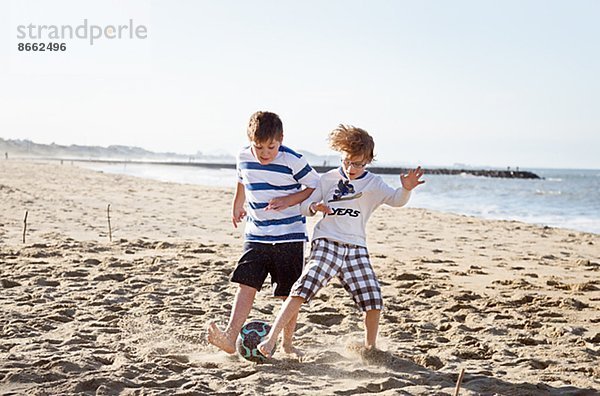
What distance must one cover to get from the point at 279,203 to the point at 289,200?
2.6 inches

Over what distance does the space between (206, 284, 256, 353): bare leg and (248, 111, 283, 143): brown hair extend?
3.15ft

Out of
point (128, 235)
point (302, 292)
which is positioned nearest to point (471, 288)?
point (302, 292)

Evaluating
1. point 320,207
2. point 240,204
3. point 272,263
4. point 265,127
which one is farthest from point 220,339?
point 265,127

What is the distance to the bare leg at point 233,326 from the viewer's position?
3.93 metres

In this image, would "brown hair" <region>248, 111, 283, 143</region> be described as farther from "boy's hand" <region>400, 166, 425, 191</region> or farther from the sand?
the sand

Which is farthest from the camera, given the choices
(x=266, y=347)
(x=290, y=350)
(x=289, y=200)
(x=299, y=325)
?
(x=299, y=325)

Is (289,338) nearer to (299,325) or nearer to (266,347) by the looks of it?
(266,347)

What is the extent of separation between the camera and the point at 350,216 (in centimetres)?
395

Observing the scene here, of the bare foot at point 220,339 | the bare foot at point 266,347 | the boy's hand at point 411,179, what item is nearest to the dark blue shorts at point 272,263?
the bare foot at point 220,339

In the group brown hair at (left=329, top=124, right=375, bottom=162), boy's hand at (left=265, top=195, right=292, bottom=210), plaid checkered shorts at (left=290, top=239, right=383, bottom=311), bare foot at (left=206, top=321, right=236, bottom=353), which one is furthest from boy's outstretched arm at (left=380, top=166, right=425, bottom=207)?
bare foot at (left=206, top=321, right=236, bottom=353)

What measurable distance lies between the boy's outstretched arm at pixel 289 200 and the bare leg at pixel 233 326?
57 centimetres

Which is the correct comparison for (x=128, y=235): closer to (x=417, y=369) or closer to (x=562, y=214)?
(x=417, y=369)

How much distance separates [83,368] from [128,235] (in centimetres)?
616

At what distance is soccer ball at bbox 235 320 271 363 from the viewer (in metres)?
3.91
